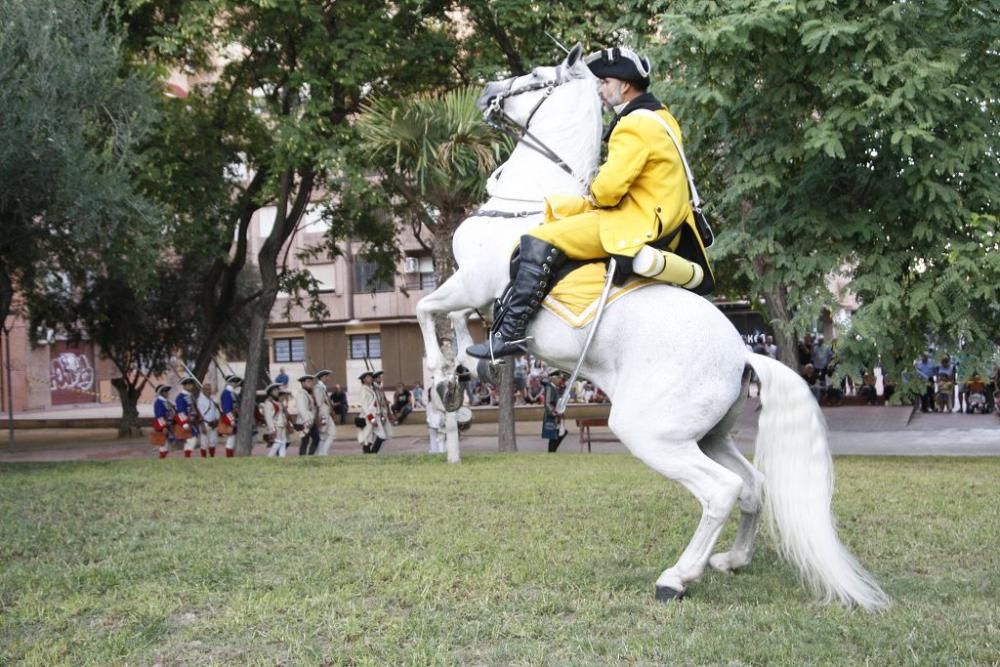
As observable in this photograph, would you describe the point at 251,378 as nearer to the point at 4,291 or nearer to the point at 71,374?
the point at 4,291

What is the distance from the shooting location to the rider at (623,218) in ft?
20.8

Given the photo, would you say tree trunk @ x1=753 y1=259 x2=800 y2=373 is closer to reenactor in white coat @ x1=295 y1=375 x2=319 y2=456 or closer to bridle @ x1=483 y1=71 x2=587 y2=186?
bridle @ x1=483 y1=71 x2=587 y2=186

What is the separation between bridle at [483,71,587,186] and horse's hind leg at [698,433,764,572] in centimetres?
217

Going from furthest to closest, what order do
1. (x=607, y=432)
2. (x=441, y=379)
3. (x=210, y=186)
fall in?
(x=607, y=432) < (x=210, y=186) < (x=441, y=379)

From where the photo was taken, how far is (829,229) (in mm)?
15602

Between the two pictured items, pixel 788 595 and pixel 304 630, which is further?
pixel 788 595

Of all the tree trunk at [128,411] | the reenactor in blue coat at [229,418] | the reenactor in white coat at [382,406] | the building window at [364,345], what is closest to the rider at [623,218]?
the reenactor in white coat at [382,406]

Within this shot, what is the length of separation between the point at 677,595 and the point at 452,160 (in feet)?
36.9

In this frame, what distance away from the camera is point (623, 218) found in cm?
644

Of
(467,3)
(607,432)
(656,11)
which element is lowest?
(607,432)

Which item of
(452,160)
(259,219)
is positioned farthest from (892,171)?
(259,219)

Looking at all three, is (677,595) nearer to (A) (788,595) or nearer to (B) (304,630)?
(A) (788,595)

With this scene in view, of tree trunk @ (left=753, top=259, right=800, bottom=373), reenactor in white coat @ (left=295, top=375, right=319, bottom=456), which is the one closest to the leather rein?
tree trunk @ (left=753, top=259, right=800, bottom=373)

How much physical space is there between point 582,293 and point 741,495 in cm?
157
